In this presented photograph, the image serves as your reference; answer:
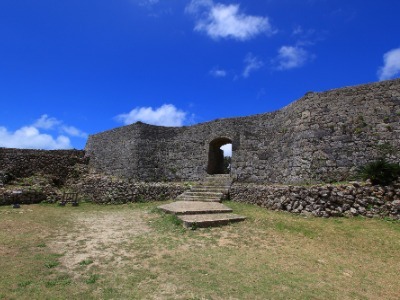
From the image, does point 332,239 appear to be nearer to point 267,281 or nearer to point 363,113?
point 267,281

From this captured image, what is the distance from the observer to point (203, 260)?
5688 millimetres

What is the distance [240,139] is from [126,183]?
6715 mm

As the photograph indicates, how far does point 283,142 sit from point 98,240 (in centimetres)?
996

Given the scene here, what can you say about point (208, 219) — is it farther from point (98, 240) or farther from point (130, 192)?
point (130, 192)

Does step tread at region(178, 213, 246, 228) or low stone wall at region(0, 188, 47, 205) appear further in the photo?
low stone wall at region(0, 188, 47, 205)

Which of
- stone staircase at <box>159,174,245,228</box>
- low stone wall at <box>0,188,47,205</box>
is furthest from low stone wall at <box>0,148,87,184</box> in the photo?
stone staircase at <box>159,174,245,228</box>

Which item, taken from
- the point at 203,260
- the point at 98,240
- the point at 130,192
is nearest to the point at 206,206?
the point at 98,240

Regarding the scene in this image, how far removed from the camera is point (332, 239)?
7035mm

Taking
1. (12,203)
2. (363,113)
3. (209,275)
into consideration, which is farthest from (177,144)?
(209,275)

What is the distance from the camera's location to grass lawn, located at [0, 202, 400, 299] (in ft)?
14.4

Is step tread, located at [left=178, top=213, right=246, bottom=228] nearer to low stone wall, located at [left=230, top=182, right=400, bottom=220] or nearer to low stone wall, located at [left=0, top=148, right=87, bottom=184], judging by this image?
low stone wall, located at [left=230, top=182, right=400, bottom=220]

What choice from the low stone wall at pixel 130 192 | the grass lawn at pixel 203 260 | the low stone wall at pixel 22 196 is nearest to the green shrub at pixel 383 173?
the grass lawn at pixel 203 260

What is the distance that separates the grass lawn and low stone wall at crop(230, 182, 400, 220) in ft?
1.71

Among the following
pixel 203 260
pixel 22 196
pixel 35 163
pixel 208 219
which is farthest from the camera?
pixel 35 163
